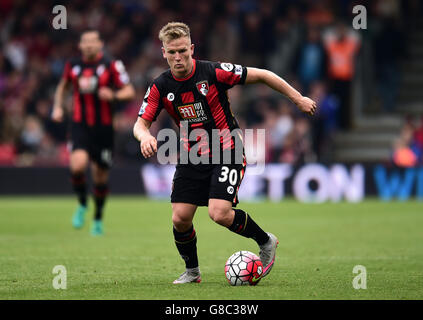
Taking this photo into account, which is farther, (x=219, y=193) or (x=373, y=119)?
(x=373, y=119)

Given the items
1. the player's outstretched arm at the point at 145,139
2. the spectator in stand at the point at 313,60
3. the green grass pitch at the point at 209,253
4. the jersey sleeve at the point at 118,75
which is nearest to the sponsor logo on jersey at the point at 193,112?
the player's outstretched arm at the point at 145,139

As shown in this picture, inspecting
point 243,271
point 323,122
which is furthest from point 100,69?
point 323,122

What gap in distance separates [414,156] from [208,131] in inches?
449

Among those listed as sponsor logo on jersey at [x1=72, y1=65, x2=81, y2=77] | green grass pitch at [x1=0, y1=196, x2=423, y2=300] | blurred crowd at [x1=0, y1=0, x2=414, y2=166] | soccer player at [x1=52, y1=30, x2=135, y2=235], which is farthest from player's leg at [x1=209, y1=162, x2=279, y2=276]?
blurred crowd at [x1=0, y1=0, x2=414, y2=166]

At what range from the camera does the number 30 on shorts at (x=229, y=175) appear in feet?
21.6

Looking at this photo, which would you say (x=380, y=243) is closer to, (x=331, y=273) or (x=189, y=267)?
(x=331, y=273)

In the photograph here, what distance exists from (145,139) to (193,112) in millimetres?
650

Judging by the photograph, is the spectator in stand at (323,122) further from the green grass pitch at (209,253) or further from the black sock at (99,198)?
the black sock at (99,198)

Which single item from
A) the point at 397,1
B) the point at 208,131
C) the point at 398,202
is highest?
the point at 397,1

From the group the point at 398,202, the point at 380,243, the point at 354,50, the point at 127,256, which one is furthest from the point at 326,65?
the point at 127,256

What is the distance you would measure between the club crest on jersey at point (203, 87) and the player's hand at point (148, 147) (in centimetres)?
68

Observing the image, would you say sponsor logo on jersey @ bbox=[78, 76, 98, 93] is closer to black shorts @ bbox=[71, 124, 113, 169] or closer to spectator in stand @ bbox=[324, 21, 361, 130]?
black shorts @ bbox=[71, 124, 113, 169]

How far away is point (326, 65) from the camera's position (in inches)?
733

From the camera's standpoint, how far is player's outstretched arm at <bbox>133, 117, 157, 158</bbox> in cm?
603
